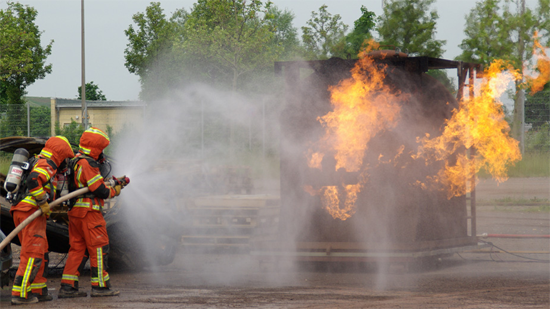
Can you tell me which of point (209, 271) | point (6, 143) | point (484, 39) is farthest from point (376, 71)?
point (484, 39)

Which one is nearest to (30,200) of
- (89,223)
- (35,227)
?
(35,227)

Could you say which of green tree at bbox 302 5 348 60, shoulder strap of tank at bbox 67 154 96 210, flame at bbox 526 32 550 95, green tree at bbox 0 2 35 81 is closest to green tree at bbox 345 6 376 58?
green tree at bbox 302 5 348 60

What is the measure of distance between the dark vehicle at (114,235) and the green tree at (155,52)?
28530mm

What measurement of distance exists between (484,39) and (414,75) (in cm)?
1283

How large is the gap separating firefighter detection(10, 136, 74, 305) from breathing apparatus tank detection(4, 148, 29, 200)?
119mm

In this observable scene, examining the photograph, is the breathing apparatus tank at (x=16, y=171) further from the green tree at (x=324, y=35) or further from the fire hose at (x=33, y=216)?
the green tree at (x=324, y=35)

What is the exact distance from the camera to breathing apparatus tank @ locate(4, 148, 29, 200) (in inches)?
227

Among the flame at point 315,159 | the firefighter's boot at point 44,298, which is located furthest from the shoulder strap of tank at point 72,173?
the flame at point 315,159

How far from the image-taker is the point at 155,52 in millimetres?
36906

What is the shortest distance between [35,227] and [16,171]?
2.17 feet

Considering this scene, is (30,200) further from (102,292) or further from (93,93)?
(93,93)

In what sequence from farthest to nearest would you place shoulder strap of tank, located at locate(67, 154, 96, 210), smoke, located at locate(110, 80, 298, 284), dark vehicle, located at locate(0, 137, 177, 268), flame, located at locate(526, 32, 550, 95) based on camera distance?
flame, located at locate(526, 32, 550, 95)
smoke, located at locate(110, 80, 298, 284)
dark vehicle, located at locate(0, 137, 177, 268)
shoulder strap of tank, located at locate(67, 154, 96, 210)

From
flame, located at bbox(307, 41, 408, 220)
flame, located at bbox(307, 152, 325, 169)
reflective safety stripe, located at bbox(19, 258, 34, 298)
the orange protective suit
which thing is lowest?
reflective safety stripe, located at bbox(19, 258, 34, 298)

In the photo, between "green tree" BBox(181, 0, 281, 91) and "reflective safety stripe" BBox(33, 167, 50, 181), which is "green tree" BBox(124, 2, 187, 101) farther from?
"reflective safety stripe" BBox(33, 167, 50, 181)
